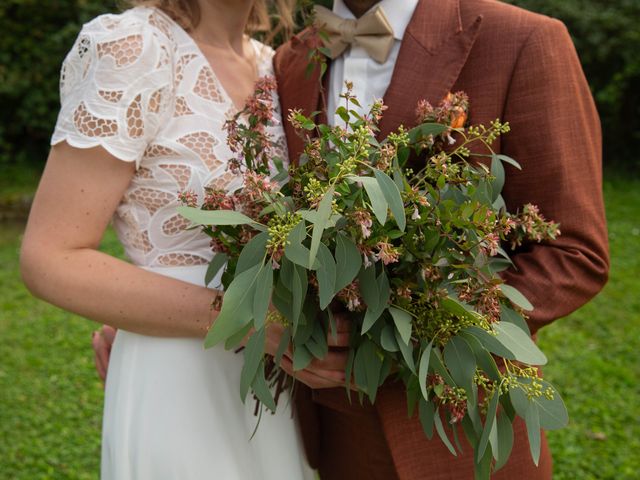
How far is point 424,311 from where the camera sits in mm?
1418

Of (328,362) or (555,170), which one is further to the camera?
(555,170)

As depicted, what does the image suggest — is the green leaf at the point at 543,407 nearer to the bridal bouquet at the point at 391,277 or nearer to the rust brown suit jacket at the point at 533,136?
the bridal bouquet at the point at 391,277

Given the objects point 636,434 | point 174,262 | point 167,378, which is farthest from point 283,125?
point 636,434

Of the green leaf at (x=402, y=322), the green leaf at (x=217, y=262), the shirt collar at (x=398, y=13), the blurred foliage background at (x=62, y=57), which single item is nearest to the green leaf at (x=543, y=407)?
the green leaf at (x=402, y=322)

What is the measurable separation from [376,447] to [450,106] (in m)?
0.94

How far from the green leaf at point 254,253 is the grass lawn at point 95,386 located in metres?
3.22

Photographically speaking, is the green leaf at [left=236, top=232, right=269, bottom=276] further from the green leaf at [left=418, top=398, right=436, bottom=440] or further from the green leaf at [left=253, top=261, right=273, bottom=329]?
the green leaf at [left=418, top=398, right=436, bottom=440]

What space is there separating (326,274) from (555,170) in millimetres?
820

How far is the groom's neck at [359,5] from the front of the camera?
2.11 meters

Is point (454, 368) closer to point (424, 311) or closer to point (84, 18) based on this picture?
point (424, 311)

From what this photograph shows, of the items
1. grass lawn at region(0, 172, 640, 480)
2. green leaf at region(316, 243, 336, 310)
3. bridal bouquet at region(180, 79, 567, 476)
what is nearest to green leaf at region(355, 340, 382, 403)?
bridal bouquet at region(180, 79, 567, 476)

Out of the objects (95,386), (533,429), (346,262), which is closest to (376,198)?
(346,262)

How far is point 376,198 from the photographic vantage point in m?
1.17

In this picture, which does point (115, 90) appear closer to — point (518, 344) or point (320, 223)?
point (320, 223)
